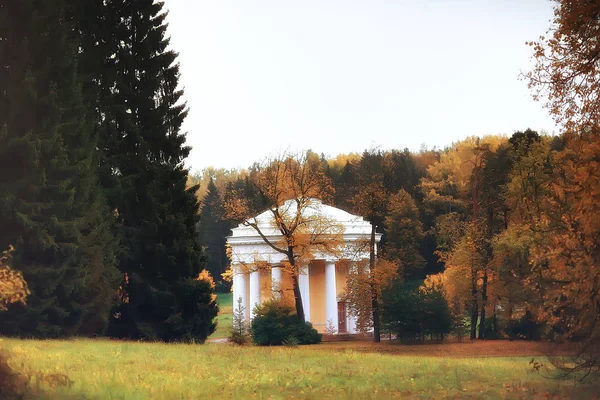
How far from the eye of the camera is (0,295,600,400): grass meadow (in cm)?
1452

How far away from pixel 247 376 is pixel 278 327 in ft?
81.2

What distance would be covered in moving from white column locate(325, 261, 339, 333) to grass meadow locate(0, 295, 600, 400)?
28.9m

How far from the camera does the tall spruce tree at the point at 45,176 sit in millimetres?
25344

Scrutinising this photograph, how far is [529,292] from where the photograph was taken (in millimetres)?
36188

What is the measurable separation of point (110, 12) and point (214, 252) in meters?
55.2

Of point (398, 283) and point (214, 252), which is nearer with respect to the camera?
point (398, 283)

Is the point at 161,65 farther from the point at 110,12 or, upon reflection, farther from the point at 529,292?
the point at 529,292

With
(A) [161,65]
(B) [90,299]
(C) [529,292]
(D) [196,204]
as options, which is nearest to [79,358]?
(B) [90,299]

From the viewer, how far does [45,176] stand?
2572 centimetres

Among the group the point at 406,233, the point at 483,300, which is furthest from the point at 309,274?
the point at 483,300

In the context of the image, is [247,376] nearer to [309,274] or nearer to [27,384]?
[27,384]

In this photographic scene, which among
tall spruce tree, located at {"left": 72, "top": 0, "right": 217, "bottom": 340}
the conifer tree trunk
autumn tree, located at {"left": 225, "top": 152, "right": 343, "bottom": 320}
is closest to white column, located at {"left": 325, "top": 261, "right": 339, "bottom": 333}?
autumn tree, located at {"left": 225, "top": 152, "right": 343, "bottom": 320}

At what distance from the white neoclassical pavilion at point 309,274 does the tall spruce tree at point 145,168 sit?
35.1 ft

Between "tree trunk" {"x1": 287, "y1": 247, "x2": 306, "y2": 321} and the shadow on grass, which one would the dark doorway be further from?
the shadow on grass
